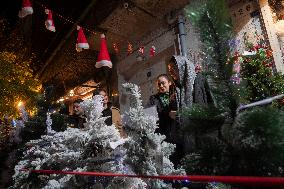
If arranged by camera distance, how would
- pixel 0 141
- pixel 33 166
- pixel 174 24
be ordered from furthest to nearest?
1. pixel 174 24
2. pixel 0 141
3. pixel 33 166

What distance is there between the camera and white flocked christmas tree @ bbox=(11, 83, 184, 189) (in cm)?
178

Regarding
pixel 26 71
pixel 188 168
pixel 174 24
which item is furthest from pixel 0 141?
pixel 26 71

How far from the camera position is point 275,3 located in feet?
27.7

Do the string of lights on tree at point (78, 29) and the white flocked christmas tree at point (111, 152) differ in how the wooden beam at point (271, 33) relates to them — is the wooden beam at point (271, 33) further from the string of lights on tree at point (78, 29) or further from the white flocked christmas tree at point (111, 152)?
the white flocked christmas tree at point (111, 152)

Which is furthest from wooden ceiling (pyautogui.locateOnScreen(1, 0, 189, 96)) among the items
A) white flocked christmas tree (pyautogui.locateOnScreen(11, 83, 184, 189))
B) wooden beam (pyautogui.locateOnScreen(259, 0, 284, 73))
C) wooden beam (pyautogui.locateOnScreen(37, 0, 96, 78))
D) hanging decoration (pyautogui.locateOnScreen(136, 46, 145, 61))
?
white flocked christmas tree (pyautogui.locateOnScreen(11, 83, 184, 189))

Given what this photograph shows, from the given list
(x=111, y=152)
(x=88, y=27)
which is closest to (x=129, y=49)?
(x=88, y=27)

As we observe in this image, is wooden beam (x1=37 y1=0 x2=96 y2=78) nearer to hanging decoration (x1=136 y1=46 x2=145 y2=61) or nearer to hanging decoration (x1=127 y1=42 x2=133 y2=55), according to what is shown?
hanging decoration (x1=127 y1=42 x2=133 y2=55)

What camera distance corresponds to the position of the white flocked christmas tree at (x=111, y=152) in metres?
1.78

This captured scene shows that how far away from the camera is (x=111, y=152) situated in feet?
6.74

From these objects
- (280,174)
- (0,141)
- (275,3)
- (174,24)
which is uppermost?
(174,24)

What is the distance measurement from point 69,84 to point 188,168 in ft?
65.8

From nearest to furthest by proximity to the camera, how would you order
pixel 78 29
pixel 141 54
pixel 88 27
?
1. pixel 78 29
2. pixel 88 27
3. pixel 141 54

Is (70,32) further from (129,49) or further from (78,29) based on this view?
(78,29)

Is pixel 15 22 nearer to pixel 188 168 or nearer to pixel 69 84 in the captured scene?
pixel 69 84
